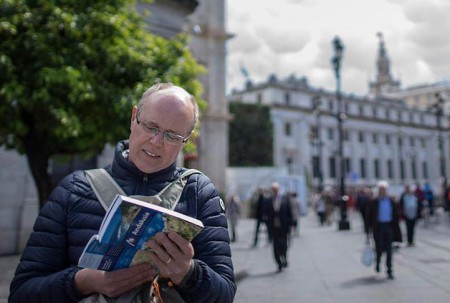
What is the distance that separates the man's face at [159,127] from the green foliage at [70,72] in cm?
539

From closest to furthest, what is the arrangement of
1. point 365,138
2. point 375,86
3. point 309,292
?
point 309,292
point 365,138
point 375,86

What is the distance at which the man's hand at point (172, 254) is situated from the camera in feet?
4.90

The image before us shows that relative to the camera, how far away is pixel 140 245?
1.50 meters

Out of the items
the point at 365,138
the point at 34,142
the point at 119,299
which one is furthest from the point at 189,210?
the point at 365,138

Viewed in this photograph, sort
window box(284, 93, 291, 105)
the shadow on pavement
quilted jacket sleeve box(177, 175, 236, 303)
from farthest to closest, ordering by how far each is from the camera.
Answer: window box(284, 93, 291, 105) → the shadow on pavement → quilted jacket sleeve box(177, 175, 236, 303)

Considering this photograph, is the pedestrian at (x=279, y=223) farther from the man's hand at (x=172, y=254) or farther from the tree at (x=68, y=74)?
the man's hand at (x=172, y=254)

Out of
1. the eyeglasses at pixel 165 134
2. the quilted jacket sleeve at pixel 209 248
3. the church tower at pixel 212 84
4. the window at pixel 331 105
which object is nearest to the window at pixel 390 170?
the window at pixel 331 105

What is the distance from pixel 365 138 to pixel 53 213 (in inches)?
2951

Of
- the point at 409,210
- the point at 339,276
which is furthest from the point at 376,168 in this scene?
the point at 339,276

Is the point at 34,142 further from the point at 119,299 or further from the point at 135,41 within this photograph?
the point at 119,299

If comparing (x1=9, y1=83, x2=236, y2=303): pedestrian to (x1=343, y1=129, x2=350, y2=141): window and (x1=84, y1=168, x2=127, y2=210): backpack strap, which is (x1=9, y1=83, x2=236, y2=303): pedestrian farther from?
(x1=343, y1=129, x2=350, y2=141): window

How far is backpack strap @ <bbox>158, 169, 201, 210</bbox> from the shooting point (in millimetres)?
1777

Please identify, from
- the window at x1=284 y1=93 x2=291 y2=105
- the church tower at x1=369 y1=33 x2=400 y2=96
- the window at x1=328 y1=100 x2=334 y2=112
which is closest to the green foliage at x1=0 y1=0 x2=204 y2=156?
the window at x1=284 y1=93 x2=291 y2=105

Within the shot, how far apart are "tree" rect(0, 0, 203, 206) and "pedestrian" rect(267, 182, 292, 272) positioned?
13.9 ft
